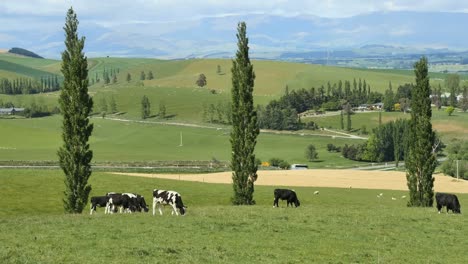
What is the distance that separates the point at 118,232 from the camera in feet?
104

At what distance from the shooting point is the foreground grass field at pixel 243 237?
87.2 feet

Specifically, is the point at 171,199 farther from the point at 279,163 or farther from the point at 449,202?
the point at 279,163

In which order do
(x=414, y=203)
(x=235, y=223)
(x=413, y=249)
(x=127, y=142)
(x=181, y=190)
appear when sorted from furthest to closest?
1. (x=127, y=142)
2. (x=181, y=190)
3. (x=414, y=203)
4. (x=235, y=223)
5. (x=413, y=249)

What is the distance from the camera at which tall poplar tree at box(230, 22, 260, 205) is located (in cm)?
5447

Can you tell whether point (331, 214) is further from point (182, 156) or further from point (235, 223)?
point (182, 156)

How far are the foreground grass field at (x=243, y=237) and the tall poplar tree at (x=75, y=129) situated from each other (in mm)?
9764

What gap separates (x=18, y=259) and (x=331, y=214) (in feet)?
73.9

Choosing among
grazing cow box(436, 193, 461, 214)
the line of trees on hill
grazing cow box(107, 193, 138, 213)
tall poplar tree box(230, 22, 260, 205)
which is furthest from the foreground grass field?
the line of trees on hill

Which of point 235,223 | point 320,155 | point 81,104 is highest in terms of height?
point 81,104

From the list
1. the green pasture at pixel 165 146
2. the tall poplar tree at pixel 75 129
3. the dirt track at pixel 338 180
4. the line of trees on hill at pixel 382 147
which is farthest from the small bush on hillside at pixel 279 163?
the tall poplar tree at pixel 75 129

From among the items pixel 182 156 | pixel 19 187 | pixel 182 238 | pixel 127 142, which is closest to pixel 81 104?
pixel 19 187

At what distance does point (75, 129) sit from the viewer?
4881 centimetres

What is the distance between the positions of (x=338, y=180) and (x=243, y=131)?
45.2 m

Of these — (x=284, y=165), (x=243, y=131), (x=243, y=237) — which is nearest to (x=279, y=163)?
(x=284, y=165)
